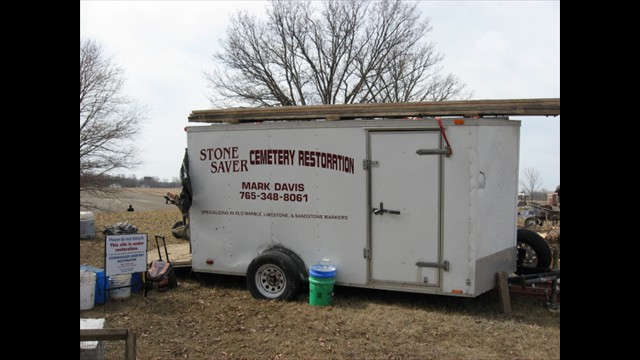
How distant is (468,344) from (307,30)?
2127 cm

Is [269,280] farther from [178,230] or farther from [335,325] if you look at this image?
[178,230]

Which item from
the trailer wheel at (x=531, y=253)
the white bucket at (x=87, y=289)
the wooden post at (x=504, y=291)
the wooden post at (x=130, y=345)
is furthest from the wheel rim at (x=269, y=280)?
the wooden post at (x=130, y=345)

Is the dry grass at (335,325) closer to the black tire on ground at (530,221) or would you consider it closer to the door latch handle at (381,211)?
the door latch handle at (381,211)

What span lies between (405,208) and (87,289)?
176 inches

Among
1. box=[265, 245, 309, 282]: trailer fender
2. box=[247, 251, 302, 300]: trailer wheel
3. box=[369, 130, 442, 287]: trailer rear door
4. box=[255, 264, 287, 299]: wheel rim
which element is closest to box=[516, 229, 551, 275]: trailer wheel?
box=[369, 130, 442, 287]: trailer rear door

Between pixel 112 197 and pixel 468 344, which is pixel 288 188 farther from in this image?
pixel 112 197

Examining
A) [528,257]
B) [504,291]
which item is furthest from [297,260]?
[528,257]

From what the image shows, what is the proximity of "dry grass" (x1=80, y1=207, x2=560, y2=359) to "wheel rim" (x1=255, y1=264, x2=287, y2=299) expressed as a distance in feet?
0.69

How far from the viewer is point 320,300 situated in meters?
6.73

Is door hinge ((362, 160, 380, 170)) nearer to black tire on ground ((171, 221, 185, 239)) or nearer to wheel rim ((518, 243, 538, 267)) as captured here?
wheel rim ((518, 243, 538, 267))

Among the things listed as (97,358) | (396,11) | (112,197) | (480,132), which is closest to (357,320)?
(480,132)

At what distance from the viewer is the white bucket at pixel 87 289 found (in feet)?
22.0

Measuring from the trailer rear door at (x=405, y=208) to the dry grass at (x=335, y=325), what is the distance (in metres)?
0.56
